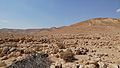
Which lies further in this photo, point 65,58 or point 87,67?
point 65,58

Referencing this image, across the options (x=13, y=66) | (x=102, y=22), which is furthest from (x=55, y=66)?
(x=102, y=22)

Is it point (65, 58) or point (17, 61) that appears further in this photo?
point (65, 58)

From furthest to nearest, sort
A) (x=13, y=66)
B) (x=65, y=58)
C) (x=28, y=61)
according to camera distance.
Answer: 1. (x=65, y=58)
2. (x=28, y=61)
3. (x=13, y=66)

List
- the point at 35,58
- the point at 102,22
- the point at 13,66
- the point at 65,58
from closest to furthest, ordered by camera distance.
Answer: the point at 13,66, the point at 35,58, the point at 65,58, the point at 102,22

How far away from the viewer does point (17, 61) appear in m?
11.1

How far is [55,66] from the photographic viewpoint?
11227mm

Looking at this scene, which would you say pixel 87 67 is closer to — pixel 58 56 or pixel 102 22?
pixel 58 56

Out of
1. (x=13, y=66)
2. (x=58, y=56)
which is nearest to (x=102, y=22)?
(x=58, y=56)

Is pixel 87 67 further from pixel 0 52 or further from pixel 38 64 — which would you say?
pixel 0 52

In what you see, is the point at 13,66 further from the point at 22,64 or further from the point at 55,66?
the point at 55,66

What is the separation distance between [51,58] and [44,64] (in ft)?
5.41

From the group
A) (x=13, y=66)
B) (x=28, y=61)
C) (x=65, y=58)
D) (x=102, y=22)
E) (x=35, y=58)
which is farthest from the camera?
(x=102, y=22)

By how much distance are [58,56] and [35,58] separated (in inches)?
81.8

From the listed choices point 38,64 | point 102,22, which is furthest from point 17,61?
point 102,22
